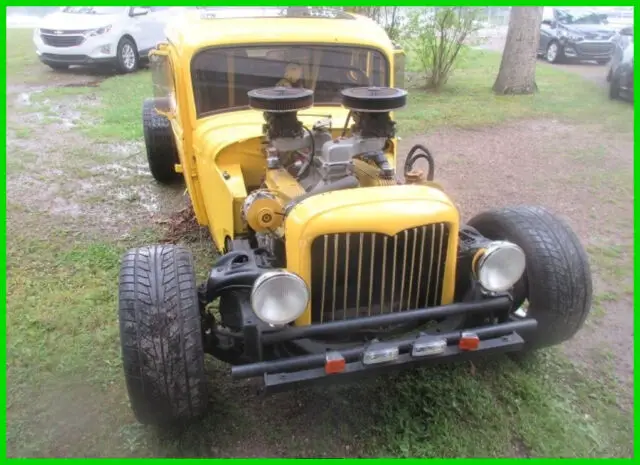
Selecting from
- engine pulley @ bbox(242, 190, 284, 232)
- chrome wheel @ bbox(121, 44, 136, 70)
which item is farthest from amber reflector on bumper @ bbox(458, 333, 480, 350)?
chrome wheel @ bbox(121, 44, 136, 70)

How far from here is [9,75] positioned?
12.6 meters

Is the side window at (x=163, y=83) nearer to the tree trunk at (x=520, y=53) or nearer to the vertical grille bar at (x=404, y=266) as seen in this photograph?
the vertical grille bar at (x=404, y=266)

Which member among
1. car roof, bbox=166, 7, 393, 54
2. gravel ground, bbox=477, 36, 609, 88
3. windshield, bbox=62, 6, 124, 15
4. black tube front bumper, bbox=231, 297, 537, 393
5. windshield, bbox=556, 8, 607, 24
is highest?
car roof, bbox=166, 7, 393, 54

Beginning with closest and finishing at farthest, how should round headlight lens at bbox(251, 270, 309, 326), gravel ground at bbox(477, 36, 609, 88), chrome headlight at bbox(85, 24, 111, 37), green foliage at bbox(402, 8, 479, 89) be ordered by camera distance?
round headlight lens at bbox(251, 270, 309, 326), green foliage at bbox(402, 8, 479, 89), chrome headlight at bbox(85, 24, 111, 37), gravel ground at bbox(477, 36, 609, 88)

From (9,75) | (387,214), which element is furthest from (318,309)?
(9,75)

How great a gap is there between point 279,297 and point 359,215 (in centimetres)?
54

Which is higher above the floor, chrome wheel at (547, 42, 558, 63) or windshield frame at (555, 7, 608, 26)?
windshield frame at (555, 7, 608, 26)

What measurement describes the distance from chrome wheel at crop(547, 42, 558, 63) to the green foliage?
5007 millimetres

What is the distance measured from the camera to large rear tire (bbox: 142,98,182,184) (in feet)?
20.1

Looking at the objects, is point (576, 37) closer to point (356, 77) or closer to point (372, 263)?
point (356, 77)

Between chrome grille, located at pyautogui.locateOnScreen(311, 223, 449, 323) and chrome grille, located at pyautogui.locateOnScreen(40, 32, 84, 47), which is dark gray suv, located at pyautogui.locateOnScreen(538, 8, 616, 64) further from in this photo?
chrome grille, located at pyautogui.locateOnScreen(311, 223, 449, 323)

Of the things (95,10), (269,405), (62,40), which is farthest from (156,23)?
(269,405)

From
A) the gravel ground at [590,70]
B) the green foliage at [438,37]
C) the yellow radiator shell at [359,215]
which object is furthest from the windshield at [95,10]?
the yellow radiator shell at [359,215]

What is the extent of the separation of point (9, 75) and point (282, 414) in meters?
12.4
